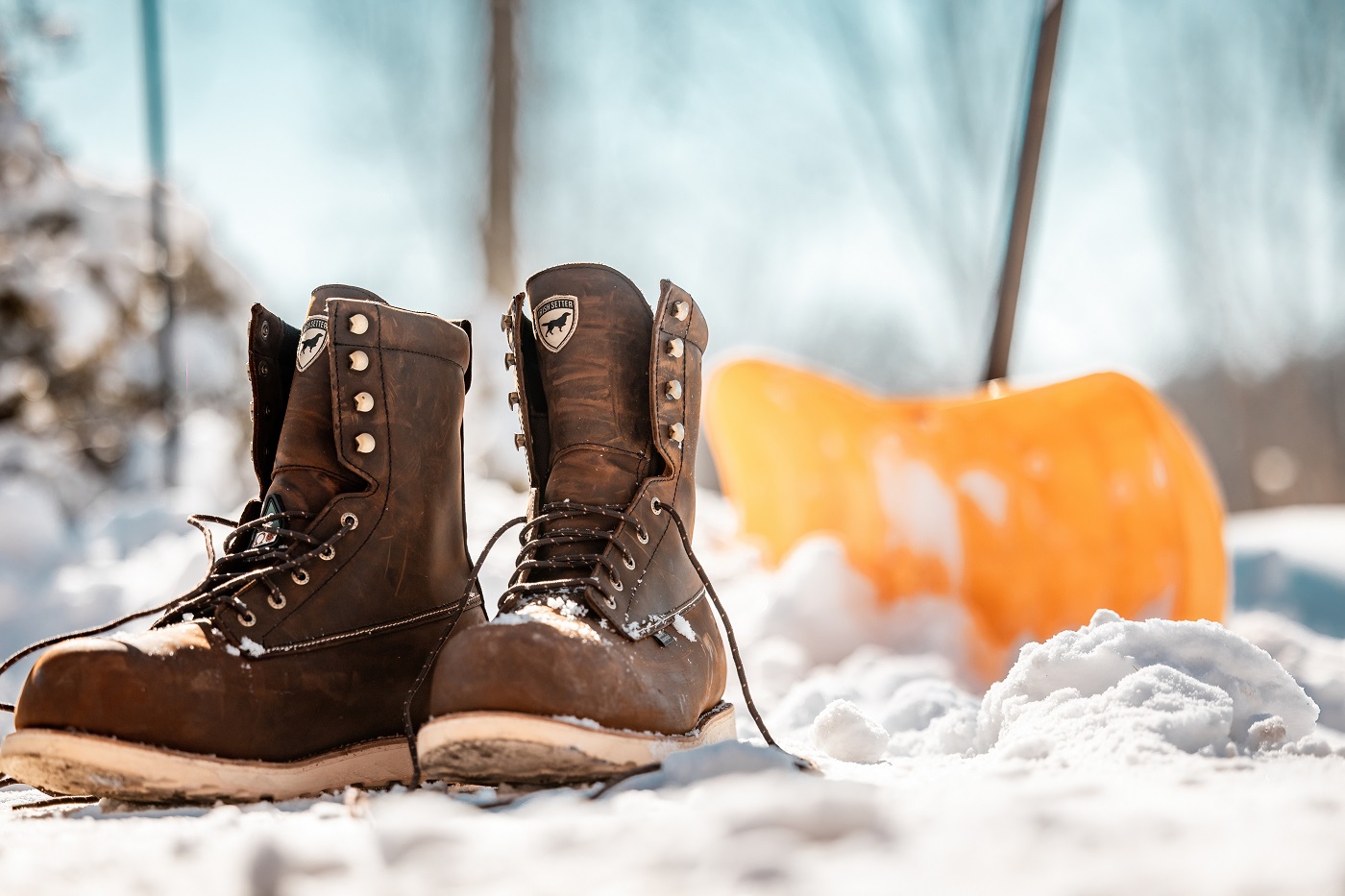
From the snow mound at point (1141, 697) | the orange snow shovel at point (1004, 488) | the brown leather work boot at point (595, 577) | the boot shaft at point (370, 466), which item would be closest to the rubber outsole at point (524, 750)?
the brown leather work boot at point (595, 577)

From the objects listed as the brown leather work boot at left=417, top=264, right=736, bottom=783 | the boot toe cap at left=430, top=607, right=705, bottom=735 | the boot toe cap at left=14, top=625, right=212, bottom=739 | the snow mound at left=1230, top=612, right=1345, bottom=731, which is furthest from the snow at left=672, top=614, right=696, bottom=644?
the snow mound at left=1230, top=612, right=1345, bottom=731

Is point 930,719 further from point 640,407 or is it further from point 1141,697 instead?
point 640,407

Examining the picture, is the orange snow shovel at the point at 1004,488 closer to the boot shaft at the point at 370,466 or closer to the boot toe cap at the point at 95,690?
the boot shaft at the point at 370,466

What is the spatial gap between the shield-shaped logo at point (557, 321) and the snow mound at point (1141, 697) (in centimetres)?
67

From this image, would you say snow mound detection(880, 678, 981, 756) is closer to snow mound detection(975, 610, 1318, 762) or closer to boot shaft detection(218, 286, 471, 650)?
snow mound detection(975, 610, 1318, 762)

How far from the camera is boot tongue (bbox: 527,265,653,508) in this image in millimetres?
1148

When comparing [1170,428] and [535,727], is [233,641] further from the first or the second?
[1170,428]

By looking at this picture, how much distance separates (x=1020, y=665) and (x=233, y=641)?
2.94 ft

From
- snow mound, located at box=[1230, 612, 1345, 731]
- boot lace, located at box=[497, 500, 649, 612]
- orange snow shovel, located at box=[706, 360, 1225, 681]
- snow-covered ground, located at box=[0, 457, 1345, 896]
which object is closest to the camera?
snow-covered ground, located at box=[0, 457, 1345, 896]

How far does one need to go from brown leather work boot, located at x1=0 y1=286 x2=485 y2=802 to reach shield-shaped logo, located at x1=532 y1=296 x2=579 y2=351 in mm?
134

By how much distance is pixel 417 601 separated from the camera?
117 centimetres

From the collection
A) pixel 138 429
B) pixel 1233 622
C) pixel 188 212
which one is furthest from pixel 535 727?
pixel 188 212

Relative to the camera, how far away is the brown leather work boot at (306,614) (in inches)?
37.1

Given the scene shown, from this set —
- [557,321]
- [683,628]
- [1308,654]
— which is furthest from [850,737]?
[1308,654]
